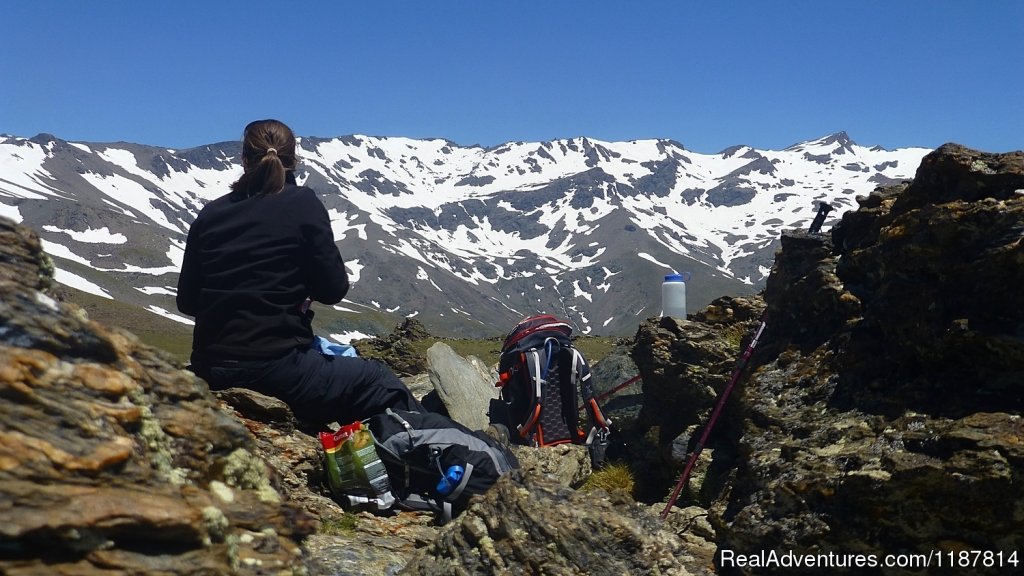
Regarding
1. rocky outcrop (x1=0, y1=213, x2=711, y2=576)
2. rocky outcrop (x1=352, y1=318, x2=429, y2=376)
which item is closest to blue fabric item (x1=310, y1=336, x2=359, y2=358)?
rocky outcrop (x1=0, y1=213, x2=711, y2=576)

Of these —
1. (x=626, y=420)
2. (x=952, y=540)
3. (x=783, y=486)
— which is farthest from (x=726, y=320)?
(x=952, y=540)

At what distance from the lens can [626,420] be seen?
15.3 meters

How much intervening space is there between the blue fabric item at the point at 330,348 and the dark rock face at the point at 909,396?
5.00 metres

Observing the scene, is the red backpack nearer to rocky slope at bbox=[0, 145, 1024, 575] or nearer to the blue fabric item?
rocky slope at bbox=[0, 145, 1024, 575]

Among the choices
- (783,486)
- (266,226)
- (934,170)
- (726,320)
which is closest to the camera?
(783,486)

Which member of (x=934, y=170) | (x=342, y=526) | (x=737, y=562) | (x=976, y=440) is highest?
(x=934, y=170)

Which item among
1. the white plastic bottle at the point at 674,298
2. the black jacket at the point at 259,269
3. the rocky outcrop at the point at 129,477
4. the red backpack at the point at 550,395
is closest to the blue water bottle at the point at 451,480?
the rocky outcrop at the point at 129,477

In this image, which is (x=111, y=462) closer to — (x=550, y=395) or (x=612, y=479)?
(x=612, y=479)

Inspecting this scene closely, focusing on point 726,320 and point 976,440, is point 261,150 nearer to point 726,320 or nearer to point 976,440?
point 976,440

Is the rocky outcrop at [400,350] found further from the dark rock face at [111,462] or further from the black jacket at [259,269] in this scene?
the dark rock face at [111,462]

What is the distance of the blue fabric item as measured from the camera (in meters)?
8.93

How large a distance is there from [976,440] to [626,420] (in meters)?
9.17

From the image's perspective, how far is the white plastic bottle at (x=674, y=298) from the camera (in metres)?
14.8

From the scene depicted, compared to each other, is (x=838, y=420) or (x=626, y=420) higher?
(x=838, y=420)
